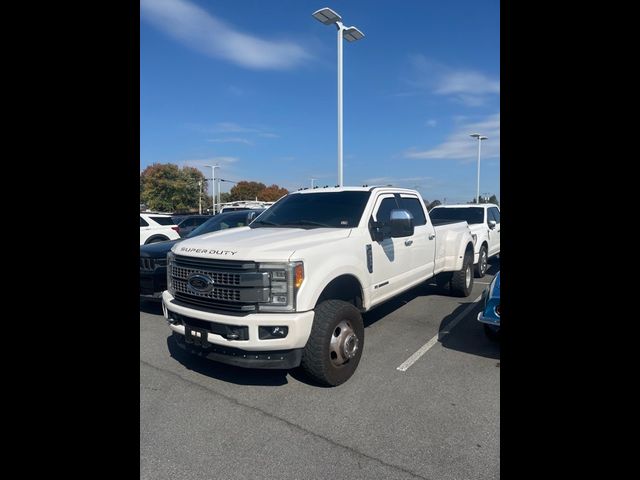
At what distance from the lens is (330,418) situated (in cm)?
321

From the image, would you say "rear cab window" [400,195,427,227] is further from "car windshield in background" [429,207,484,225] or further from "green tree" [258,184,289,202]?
"green tree" [258,184,289,202]

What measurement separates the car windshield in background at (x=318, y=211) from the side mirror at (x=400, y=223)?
411 millimetres

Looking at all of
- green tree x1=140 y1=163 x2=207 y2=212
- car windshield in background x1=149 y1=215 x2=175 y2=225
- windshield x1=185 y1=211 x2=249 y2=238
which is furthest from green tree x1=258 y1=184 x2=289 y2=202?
windshield x1=185 y1=211 x2=249 y2=238

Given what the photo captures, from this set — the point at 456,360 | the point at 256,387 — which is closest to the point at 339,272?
the point at 256,387

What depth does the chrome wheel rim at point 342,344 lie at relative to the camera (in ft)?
12.5

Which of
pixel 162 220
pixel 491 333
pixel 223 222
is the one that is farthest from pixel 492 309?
pixel 162 220

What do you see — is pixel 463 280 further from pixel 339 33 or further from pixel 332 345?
pixel 339 33

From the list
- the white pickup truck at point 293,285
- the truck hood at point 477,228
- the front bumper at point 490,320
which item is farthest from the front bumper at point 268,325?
the truck hood at point 477,228

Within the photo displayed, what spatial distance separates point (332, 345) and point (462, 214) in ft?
27.7

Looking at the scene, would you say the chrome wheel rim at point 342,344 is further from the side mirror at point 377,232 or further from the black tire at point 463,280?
the black tire at point 463,280

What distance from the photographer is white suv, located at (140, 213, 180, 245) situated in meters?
11.0
